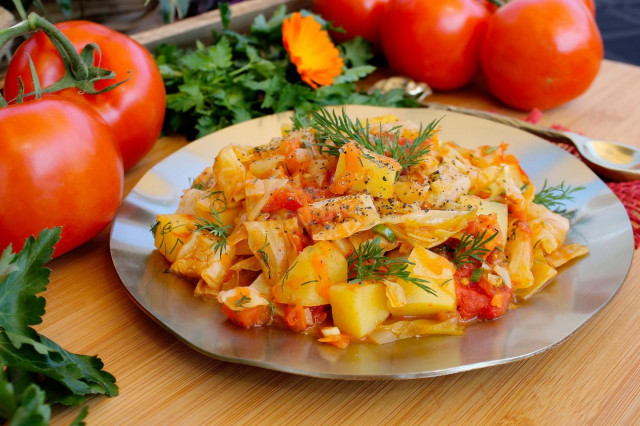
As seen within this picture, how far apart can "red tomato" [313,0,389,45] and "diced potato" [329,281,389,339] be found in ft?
6.32

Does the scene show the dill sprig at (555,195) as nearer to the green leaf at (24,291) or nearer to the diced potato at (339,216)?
the diced potato at (339,216)

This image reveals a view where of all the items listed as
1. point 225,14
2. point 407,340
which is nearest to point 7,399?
point 407,340

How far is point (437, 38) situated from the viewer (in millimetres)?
2791

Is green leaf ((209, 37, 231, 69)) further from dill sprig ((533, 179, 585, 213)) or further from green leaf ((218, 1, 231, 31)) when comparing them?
dill sprig ((533, 179, 585, 213))

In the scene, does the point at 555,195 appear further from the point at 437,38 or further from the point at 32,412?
the point at 32,412

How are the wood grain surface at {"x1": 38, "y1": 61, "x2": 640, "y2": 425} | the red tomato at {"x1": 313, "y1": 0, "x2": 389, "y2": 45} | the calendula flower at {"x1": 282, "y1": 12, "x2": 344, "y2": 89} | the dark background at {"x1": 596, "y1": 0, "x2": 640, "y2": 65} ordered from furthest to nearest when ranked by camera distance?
the dark background at {"x1": 596, "y1": 0, "x2": 640, "y2": 65}, the red tomato at {"x1": 313, "y1": 0, "x2": 389, "y2": 45}, the calendula flower at {"x1": 282, "y1": 12, "x2": 344, "y2": 89}, the wood grain surface at {"x1": 38, "y1": 61, "x2": 640, "y2": 425}

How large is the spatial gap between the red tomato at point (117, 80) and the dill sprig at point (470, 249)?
1165 mm

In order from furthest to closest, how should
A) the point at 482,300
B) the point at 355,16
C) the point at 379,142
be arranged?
the point at 355,16
the point at 379,142
the point at 482,300

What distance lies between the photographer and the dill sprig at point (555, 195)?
1924mm

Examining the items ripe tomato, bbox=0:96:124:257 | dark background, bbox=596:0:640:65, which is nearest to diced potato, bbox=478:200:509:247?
ripe tomato, bbox=0:96:124:257

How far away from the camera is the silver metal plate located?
53.5 inches

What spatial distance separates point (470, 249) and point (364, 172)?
0.33m

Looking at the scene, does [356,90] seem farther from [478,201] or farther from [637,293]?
[637,293]

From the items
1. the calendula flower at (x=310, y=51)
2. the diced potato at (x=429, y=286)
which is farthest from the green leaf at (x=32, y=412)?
the calendula flower at (x=310, y=51)
